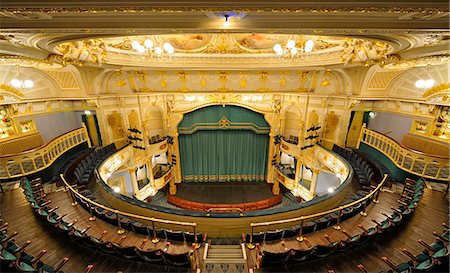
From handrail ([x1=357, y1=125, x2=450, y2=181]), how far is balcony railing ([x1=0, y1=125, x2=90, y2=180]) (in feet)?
48.0

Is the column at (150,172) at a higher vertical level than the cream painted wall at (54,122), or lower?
lower

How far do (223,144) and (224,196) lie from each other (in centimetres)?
371

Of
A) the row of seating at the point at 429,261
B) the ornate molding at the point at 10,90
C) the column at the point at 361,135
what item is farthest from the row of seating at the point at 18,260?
the column at the point at 361,135

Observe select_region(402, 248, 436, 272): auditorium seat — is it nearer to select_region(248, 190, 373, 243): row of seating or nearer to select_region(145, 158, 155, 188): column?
select_region(248, 190, 373, 243): row of seating

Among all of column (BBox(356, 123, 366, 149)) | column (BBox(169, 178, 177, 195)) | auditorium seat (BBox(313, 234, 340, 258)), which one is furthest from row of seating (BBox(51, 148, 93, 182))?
column (BBox(356, 123, 366, 149))

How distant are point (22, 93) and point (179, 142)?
328 inches

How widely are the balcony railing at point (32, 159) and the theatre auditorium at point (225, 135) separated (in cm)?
8

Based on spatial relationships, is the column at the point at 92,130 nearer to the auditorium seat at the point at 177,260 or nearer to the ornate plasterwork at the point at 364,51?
the auditorium seat at the point at 177,260

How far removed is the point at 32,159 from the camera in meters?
7.82

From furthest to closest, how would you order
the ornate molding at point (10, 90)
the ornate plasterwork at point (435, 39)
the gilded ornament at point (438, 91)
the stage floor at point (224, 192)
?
the stage floor at point (224, 192) < the ornate molding at point (10, 90) < the gilded ornament at point (438, 91) < the ornate plasterwork at point (435, 39)

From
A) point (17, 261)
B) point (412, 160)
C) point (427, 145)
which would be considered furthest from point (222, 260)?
point (427, 145)

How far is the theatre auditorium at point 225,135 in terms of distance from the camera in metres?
3.22

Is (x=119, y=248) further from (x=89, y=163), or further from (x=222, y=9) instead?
(x=89, y=163)

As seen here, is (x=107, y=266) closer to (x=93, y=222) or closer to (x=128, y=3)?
(x=93, y=222)
